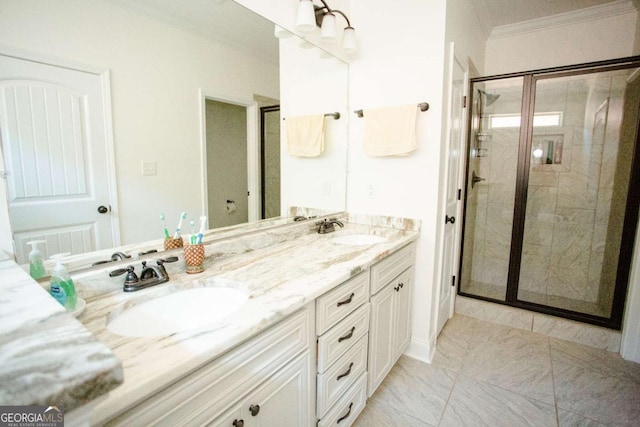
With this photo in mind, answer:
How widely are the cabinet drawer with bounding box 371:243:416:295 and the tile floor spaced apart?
26.5 inches

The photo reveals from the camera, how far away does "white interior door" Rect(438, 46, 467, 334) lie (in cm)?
214

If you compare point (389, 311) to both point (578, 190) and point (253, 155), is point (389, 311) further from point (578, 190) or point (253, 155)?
point (578, 190)

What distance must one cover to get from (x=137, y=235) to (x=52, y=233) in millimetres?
254

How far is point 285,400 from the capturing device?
40.6 inches

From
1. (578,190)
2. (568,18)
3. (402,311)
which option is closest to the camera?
(402,311)

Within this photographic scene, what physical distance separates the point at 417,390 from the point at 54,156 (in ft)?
6.62

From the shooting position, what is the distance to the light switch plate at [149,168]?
47.5 inches

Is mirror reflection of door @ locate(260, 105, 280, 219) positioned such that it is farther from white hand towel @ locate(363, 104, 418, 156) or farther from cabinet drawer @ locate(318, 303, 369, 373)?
cabinet drawer @ locate(318, 303, 369, 373)

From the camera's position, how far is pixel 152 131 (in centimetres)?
122

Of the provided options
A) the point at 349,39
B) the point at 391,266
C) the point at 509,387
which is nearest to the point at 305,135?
the point at 349,39

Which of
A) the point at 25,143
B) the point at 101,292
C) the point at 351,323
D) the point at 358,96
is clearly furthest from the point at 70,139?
the point at 358,96

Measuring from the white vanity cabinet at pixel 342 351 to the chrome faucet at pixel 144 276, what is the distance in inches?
22.7

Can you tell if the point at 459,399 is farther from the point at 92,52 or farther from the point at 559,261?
the point at 92,52

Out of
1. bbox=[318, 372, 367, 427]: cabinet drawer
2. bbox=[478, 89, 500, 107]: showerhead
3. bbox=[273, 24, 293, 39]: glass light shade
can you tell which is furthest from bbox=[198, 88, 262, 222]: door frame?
bbox=[478, 89, 500, 107]: showerhead
